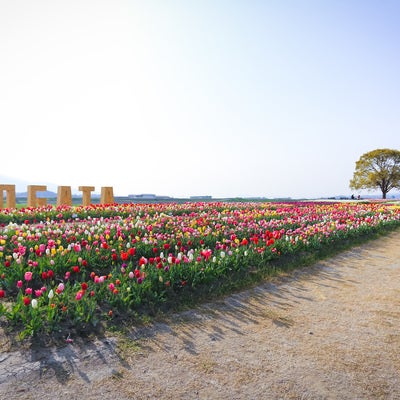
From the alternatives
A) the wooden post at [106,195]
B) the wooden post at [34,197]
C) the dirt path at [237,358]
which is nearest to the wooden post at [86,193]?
the wooden post at [106,195]

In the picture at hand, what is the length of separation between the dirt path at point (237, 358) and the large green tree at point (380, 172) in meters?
52.6

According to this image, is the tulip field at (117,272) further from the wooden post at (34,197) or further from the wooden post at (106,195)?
the wooden post at (106,195)

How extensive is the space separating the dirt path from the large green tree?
52.6 m

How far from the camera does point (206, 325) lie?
15.6 ft

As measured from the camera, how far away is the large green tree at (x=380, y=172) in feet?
173

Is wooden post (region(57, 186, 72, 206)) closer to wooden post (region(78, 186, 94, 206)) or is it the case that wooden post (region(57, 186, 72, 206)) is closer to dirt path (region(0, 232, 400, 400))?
wooden post (region(78, 186, 94, 206))

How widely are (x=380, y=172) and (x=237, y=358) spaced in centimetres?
5606

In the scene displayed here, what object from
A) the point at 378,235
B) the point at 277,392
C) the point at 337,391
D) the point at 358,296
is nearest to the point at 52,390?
the point at 277,392

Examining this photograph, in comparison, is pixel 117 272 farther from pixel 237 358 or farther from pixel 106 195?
pixel 106 195

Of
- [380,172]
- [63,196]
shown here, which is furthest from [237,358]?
[380,172]

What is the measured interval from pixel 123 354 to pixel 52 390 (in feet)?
2.70

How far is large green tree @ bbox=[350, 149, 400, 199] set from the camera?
52719 millimetres

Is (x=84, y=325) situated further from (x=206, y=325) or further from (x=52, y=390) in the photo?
(x=206, y=325)

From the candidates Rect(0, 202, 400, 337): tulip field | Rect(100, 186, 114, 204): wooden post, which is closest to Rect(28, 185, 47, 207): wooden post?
Rect(100, 186, 114, 204): wooden post
